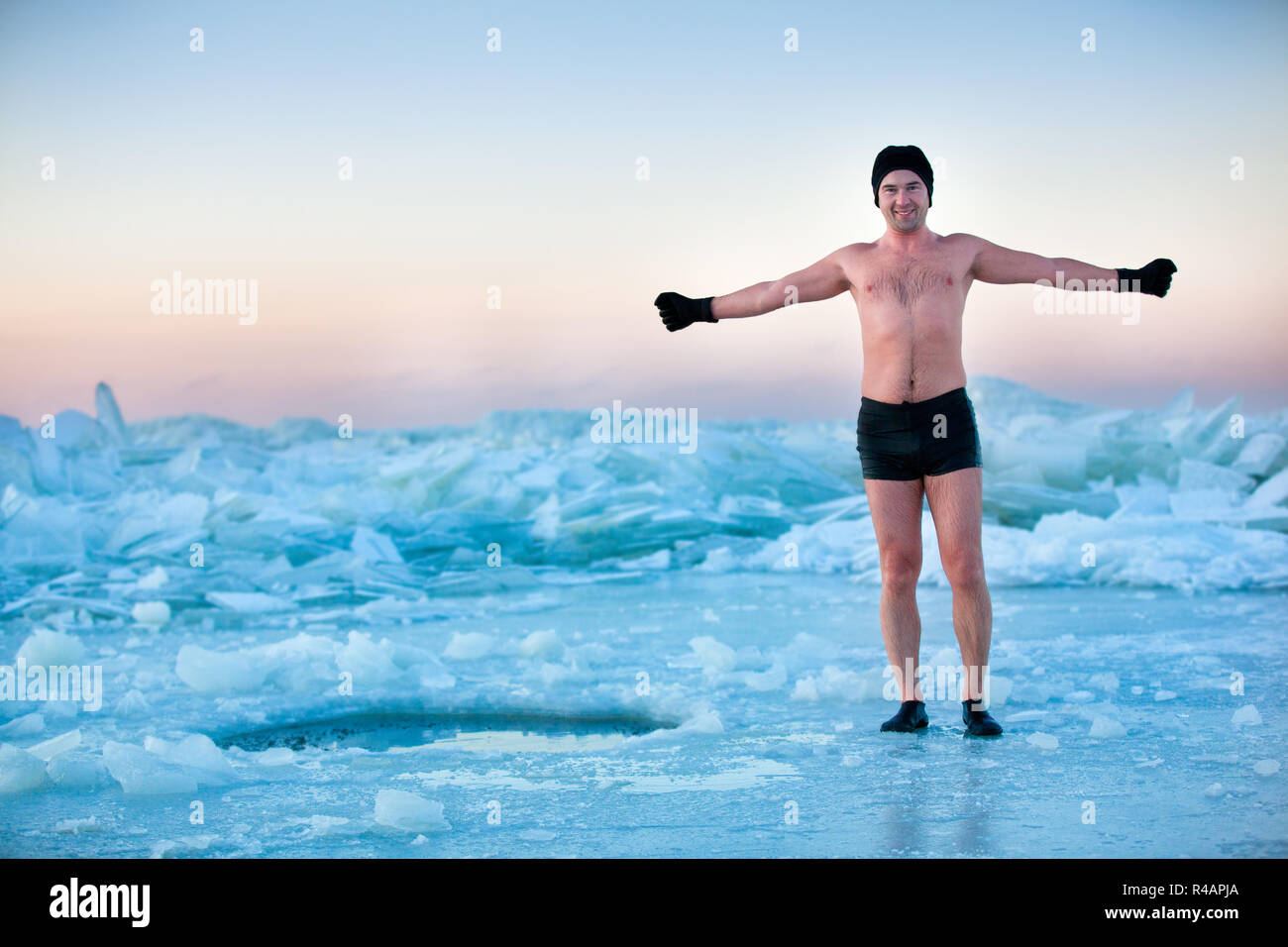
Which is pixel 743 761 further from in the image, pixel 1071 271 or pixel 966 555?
pixel 1071 271

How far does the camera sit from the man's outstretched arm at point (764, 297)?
321 centimetres

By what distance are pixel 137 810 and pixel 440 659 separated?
197 centimetres

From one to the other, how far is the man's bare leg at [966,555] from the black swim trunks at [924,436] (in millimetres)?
41

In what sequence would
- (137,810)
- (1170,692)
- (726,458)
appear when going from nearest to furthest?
(137,810)
(1170,692)
(726,458)

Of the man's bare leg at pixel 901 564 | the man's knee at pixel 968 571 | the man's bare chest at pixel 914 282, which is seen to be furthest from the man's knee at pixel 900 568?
the man's bare chest at pixel 914 282

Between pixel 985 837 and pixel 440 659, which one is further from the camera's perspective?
pixel 440 659

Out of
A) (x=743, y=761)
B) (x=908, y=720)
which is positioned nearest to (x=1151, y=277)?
(x=908, y=720)

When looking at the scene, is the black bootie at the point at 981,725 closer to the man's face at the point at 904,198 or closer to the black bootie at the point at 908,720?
the black bootie at the point at 908,720

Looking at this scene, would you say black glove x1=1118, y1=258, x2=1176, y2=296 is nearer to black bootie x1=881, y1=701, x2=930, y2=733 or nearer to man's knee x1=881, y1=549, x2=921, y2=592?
man's knee x1=881, y1=549, x2=921, y2=592

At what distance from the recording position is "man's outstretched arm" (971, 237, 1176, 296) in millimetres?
3025

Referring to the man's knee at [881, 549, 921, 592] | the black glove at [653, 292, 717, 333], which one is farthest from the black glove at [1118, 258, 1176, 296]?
the black glove at [653, 292, 717, 333]
